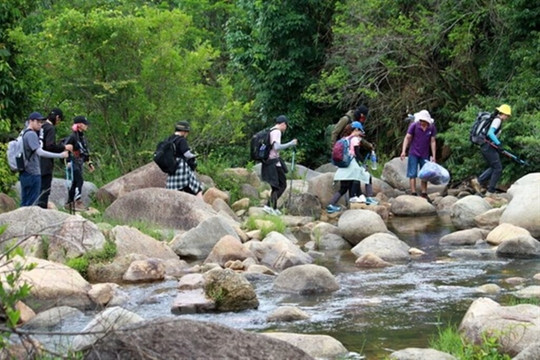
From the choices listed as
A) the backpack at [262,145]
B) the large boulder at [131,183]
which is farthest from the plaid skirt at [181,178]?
the backpack at [262,145]

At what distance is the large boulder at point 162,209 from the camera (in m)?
14.6

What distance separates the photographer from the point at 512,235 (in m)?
13.7

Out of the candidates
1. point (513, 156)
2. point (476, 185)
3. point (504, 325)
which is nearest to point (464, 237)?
point (513, 156)

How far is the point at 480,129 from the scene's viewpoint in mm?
18188

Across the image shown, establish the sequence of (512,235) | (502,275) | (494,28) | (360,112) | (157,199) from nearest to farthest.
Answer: (502,275) < (512,235) < (157,199) < (360,112) < (494,28)

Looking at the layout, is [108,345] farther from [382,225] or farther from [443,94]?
[443,94]

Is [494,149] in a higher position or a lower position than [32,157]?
lower

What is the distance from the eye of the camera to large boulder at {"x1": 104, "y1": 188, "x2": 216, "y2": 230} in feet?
47.9

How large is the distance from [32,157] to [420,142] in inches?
307

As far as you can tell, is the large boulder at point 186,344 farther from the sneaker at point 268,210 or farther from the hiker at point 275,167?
the sneaker at point 268,210

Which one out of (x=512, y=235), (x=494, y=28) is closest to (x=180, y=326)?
(x=512, y=235)

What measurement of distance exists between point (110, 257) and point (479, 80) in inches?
514

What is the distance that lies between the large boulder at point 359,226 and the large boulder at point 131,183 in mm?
3593

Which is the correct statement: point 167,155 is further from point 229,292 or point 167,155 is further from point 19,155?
point 229,292
